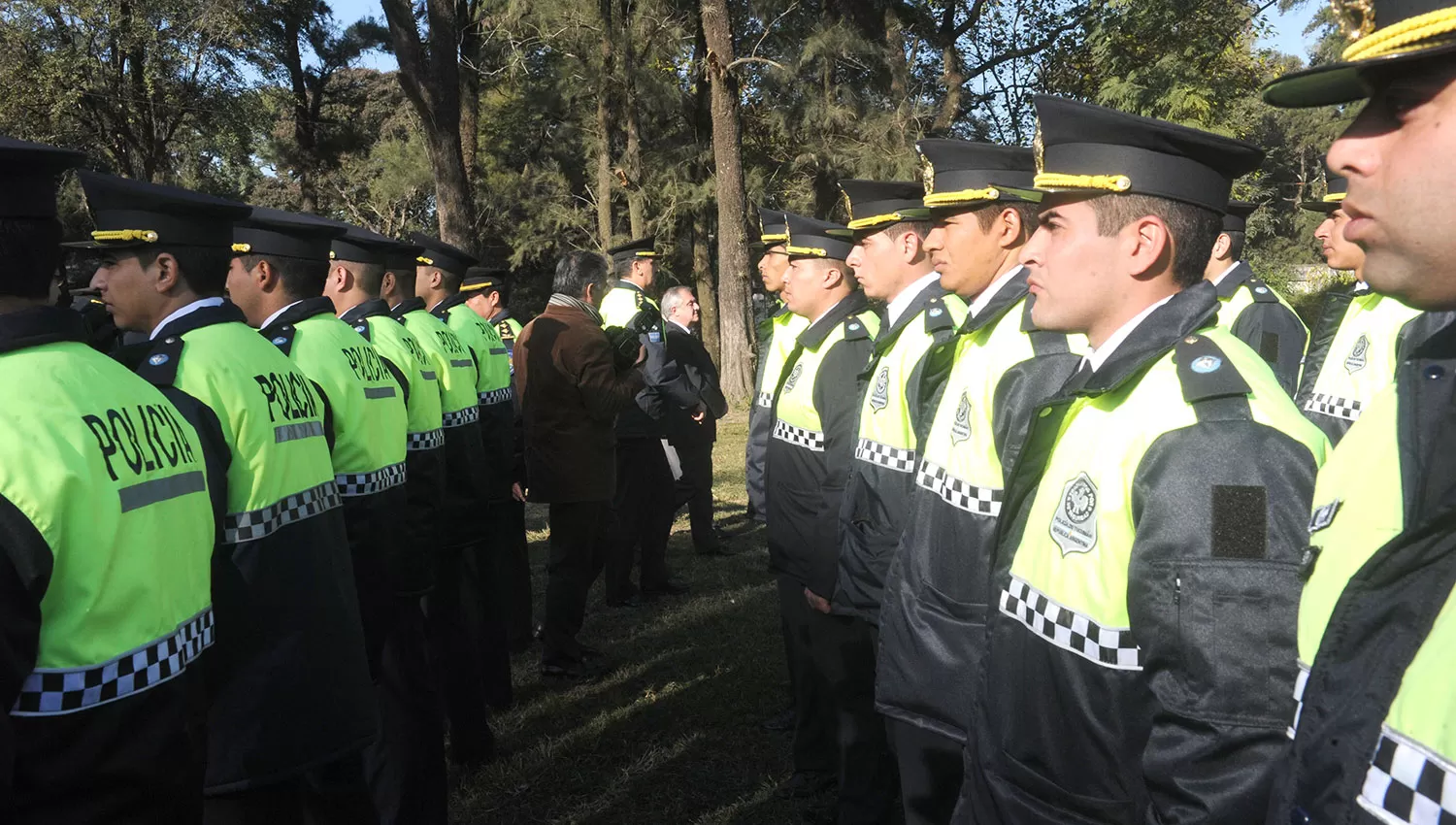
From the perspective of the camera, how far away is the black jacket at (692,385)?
769cm

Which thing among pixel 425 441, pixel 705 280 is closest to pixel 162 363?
pixel 425 441

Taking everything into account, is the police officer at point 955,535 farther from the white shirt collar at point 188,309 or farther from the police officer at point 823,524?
the white shirt collar at point 188,309

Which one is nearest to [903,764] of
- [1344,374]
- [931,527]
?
[931,527]

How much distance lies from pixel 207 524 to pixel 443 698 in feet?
8.85

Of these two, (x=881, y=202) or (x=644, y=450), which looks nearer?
(x=881, y=202)

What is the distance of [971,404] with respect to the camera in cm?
273

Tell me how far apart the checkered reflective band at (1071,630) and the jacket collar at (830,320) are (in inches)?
92.6

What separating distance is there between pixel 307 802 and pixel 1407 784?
3.02m

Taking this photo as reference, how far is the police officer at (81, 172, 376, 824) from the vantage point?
2.81 meters

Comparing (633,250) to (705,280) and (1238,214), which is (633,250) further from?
(705,280)

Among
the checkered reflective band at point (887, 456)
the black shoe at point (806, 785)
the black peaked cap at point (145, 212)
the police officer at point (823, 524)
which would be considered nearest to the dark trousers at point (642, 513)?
the police officer at point (823, 524)

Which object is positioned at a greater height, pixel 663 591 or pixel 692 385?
pixel 692 385

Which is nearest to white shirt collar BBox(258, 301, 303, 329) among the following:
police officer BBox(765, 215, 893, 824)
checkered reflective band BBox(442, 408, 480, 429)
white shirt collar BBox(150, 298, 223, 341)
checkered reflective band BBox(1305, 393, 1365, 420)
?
white shirt collar BBox(150, 298, 223, 341)

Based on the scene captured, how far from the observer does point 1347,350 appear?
16.0 ft
